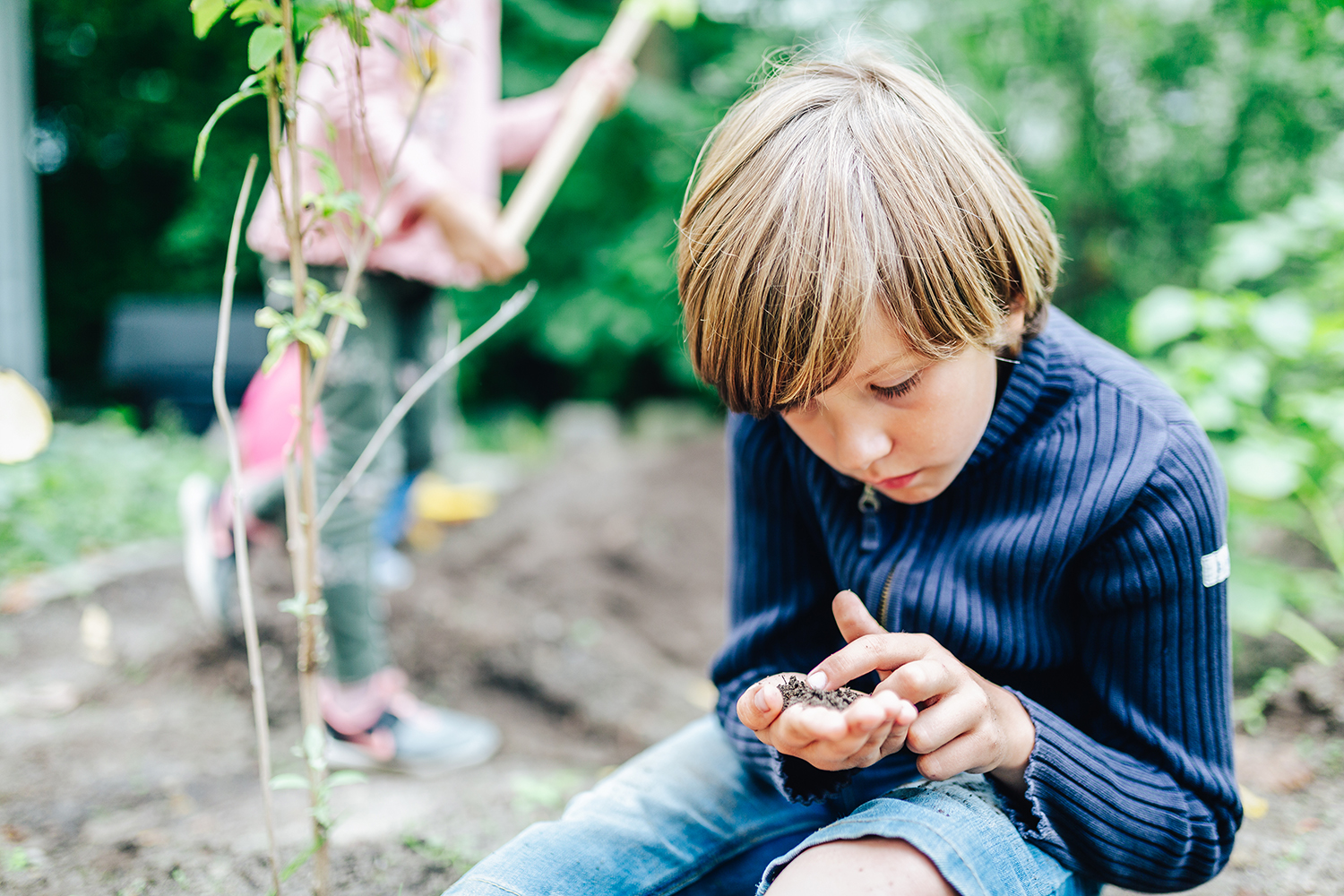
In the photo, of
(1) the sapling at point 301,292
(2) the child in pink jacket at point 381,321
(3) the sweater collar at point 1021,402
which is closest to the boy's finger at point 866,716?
(3) the sweater collar at point 1021,402

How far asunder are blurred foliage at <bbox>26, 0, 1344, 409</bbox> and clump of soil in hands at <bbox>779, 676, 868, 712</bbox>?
92.4 inches

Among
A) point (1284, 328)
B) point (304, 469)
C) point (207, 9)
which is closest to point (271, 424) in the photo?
point (304, 469)

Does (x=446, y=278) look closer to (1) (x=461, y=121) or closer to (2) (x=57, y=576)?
(1) (x=461, y=121)

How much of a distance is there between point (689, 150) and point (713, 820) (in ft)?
14.2

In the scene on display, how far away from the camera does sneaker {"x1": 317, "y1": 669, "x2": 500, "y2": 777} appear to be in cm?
200

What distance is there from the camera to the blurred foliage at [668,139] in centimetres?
416

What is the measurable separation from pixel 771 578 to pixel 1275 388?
6.35ft

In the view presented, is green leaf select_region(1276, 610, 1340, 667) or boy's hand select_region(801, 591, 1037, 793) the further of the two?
green leaf select_region(1276, 610, 1340, 667)

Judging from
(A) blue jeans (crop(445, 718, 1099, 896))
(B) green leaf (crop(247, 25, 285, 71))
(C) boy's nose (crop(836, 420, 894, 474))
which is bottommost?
(A) blue jeans (crop(445, 718, 1099, 896))

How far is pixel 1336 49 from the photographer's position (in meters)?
3.28

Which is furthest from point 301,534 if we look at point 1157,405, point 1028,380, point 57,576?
point 57,576

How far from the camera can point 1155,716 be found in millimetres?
1020

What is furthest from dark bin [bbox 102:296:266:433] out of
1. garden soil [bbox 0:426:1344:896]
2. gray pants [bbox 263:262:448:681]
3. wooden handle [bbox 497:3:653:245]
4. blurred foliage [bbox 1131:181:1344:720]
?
blurred foliage [bbox 1131:181:1344:720]

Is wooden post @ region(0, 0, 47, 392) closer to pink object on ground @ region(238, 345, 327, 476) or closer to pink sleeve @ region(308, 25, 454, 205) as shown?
pink object on ground @ region(238, 345, 327, 476)
